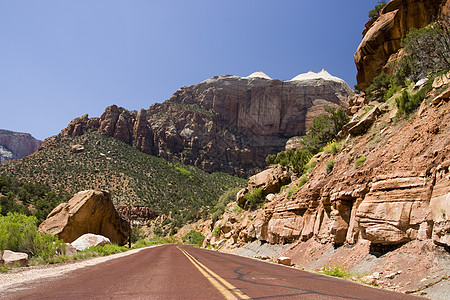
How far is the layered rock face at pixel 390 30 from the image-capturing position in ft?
89.8

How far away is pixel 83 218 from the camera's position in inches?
1037

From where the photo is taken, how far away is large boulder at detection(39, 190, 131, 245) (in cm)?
2444

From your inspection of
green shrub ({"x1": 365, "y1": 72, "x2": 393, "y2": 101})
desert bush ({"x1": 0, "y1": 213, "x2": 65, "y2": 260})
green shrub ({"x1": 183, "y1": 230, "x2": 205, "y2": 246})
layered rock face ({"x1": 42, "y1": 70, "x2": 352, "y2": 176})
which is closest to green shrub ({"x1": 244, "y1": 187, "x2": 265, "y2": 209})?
green shrub ({"x1": 365, "y1": 72, "x2": 393, "y2": 101})

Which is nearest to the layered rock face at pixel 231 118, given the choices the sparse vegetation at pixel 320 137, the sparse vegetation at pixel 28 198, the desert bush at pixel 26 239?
the sparse vegetation at pixel 28 198

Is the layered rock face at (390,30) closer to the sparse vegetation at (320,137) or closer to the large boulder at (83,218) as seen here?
the sparse vegetation at (320,137)

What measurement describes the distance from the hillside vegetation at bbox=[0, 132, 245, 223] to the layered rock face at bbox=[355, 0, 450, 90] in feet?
156

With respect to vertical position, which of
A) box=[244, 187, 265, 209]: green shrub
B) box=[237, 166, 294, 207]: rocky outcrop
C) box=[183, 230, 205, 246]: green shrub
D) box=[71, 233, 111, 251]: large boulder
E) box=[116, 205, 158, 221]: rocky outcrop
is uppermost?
box=[237, 166, 294, 207]: rocky outcrop

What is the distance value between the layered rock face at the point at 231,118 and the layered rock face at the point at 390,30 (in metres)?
92.8

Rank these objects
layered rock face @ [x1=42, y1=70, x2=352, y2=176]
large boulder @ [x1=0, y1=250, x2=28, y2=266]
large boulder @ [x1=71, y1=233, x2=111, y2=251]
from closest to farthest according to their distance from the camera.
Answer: large boulder @ [x1=0, y1=250, x2=28, y2=266]
large boulder @ [x1=71, y1=233, x2=111, y2=251]
layered rock face @ [x1=42, y1=70, x2=352, y2=176]

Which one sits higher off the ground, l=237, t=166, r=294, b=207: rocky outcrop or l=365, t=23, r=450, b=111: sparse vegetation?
l=365, t=23, r=450, b=111: sparse vegetation

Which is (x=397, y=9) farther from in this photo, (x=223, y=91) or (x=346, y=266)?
(x=223, y=91)

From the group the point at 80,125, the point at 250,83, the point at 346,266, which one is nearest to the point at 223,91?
the point at 250,83

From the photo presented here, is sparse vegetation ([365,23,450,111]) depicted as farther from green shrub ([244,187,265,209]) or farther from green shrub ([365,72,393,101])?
green shrub ([244,187,265,209])

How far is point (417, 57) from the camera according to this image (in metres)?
21.7
